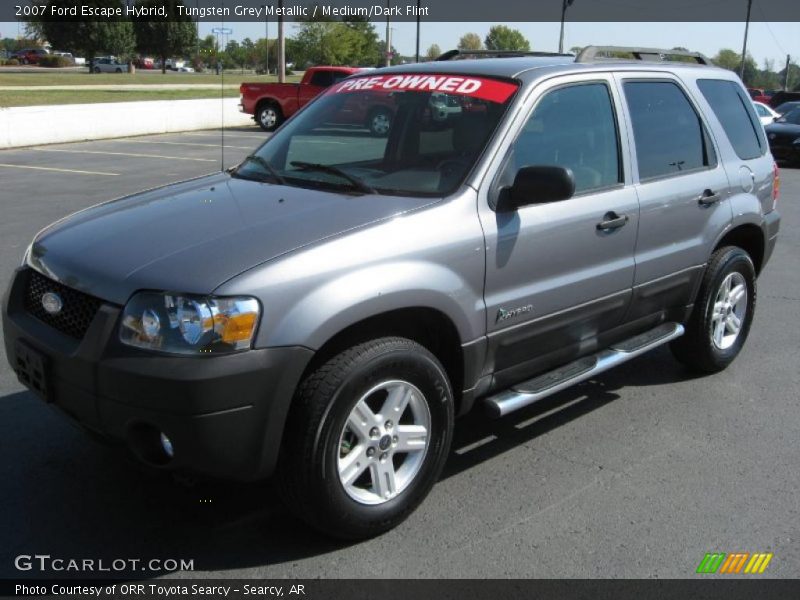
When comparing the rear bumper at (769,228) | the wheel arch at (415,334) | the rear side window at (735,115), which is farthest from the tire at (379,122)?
the rear bumper at (769,228)

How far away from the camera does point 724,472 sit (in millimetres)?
3959

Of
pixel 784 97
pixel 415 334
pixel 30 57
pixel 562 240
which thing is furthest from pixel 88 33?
pixel 415 334

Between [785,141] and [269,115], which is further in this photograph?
[269,115]

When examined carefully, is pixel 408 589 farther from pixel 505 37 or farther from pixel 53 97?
pixel 505 37

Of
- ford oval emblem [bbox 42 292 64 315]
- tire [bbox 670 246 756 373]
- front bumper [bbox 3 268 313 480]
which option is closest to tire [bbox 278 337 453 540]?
front bumper [bbox 3 268 313 480]

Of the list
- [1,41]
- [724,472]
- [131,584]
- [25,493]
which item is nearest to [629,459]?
[724,472]

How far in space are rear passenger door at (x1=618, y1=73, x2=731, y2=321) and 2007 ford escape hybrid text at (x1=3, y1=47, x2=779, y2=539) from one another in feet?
0.05

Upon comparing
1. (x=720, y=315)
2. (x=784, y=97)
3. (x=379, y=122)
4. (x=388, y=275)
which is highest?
(x=784, y=97)

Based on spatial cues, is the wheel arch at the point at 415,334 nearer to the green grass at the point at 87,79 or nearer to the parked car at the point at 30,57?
the green grass at the point at 87,79

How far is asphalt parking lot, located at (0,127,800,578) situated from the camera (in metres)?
3.18

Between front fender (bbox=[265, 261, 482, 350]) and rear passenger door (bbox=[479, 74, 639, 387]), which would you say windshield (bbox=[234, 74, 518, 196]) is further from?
front fender (bbox=[265, 261, 482, 350])

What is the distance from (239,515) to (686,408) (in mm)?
2642

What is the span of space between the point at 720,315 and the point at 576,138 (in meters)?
1.85

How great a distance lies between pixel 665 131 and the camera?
4.64m
